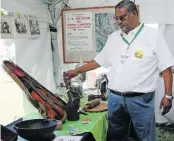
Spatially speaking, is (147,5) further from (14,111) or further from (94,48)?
(14,111)

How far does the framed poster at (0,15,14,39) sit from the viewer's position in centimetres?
205

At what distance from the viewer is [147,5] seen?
111 inches

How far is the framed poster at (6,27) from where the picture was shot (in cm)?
205

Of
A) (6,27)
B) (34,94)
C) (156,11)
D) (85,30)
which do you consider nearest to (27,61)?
(6,27)

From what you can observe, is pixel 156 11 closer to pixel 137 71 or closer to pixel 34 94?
pixel 137 71

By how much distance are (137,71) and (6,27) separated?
102 cm

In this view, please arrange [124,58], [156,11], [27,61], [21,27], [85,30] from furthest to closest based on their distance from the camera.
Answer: [85,30] → [156,11] → [27,61] → [21,27] → [124,58]

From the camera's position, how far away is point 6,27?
209 cm

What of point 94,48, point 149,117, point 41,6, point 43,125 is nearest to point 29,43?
point 41,6

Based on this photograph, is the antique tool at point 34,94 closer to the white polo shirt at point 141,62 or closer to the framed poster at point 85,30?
the white polo shirt at point 141,62

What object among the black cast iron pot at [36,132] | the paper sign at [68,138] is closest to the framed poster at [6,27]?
the black cast iron pot at [36,132]

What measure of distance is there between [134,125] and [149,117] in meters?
0.13

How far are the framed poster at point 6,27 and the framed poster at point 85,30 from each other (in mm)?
930

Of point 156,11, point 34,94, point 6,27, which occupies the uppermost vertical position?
point 156,11
